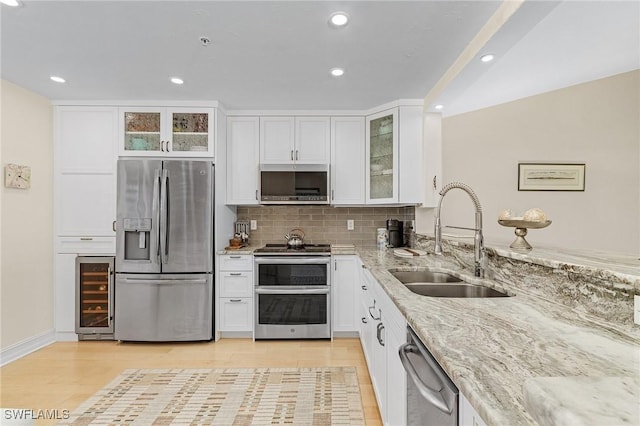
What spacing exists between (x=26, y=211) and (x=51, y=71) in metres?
1.33

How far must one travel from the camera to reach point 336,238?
3.75m

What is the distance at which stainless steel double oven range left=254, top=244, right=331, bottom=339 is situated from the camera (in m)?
3.14

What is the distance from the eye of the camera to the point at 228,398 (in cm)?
215

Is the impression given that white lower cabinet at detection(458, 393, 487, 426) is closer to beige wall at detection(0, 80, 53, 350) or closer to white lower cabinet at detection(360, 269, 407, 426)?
white lower cabinet at detection(360, 269, 407, 426)

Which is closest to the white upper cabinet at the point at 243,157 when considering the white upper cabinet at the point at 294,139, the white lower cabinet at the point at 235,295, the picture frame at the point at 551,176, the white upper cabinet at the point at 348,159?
the white upper cabinet at the point at 294,139

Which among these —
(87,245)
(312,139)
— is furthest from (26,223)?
(312,139)

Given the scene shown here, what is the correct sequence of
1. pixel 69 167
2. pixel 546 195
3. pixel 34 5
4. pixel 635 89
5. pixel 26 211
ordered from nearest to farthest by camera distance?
1. pixel 34 5
2. pixel 26 211
3. pixel 69 167
4. pixel 635 89
5. pixel 546 195

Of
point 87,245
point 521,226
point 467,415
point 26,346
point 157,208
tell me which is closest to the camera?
point 467,415

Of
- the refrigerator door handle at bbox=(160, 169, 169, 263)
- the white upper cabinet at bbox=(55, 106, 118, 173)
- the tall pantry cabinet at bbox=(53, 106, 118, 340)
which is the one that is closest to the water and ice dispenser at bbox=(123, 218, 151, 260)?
the refrigerator door handle at bbox=(160, 169, 169, 263)

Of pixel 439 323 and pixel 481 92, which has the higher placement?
pixel 481 92

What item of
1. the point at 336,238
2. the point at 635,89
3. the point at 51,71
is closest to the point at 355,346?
the point at 336,238

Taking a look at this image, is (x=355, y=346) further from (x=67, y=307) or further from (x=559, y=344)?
(x=67, y=307)

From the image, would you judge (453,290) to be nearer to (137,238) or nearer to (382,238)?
(382,238)

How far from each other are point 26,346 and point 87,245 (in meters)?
1.03
